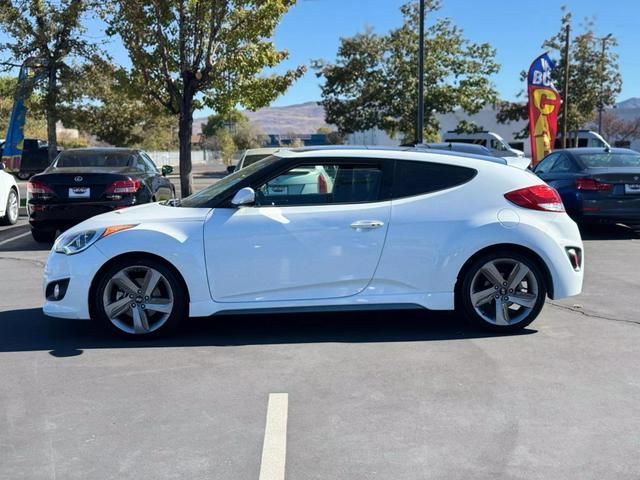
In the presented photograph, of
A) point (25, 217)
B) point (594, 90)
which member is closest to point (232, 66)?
point (25, 217)

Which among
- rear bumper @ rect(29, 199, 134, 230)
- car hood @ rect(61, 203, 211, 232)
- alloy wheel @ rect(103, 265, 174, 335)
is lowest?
alloy wheel @ rect(103, 265, 174, 335)

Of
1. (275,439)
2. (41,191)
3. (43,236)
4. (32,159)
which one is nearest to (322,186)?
(275,439)

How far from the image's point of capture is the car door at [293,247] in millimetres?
5688

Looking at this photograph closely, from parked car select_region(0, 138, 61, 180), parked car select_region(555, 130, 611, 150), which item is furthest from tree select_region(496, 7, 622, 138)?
parked car select_region(0, 138, 61, 180)

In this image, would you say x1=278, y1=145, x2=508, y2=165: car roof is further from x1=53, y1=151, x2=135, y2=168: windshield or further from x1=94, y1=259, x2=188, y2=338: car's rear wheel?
x1=53, y1=151, x2=135, y2=168: windshield

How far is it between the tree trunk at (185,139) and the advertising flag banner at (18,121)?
16.0 feet

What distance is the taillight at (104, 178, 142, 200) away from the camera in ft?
33.7

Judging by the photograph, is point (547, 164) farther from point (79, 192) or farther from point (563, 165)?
point (79, 192)

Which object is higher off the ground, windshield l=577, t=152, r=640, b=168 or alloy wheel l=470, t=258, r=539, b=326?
windshield l=577, t=152, r=640, b=168

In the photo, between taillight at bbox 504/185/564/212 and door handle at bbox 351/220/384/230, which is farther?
taillight at bbox 504/185/564/212

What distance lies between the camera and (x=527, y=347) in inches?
223

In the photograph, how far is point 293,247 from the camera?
5.71 metres

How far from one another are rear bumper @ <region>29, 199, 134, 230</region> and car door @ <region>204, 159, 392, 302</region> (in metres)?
4.97

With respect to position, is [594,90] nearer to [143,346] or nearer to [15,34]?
[15,34]
